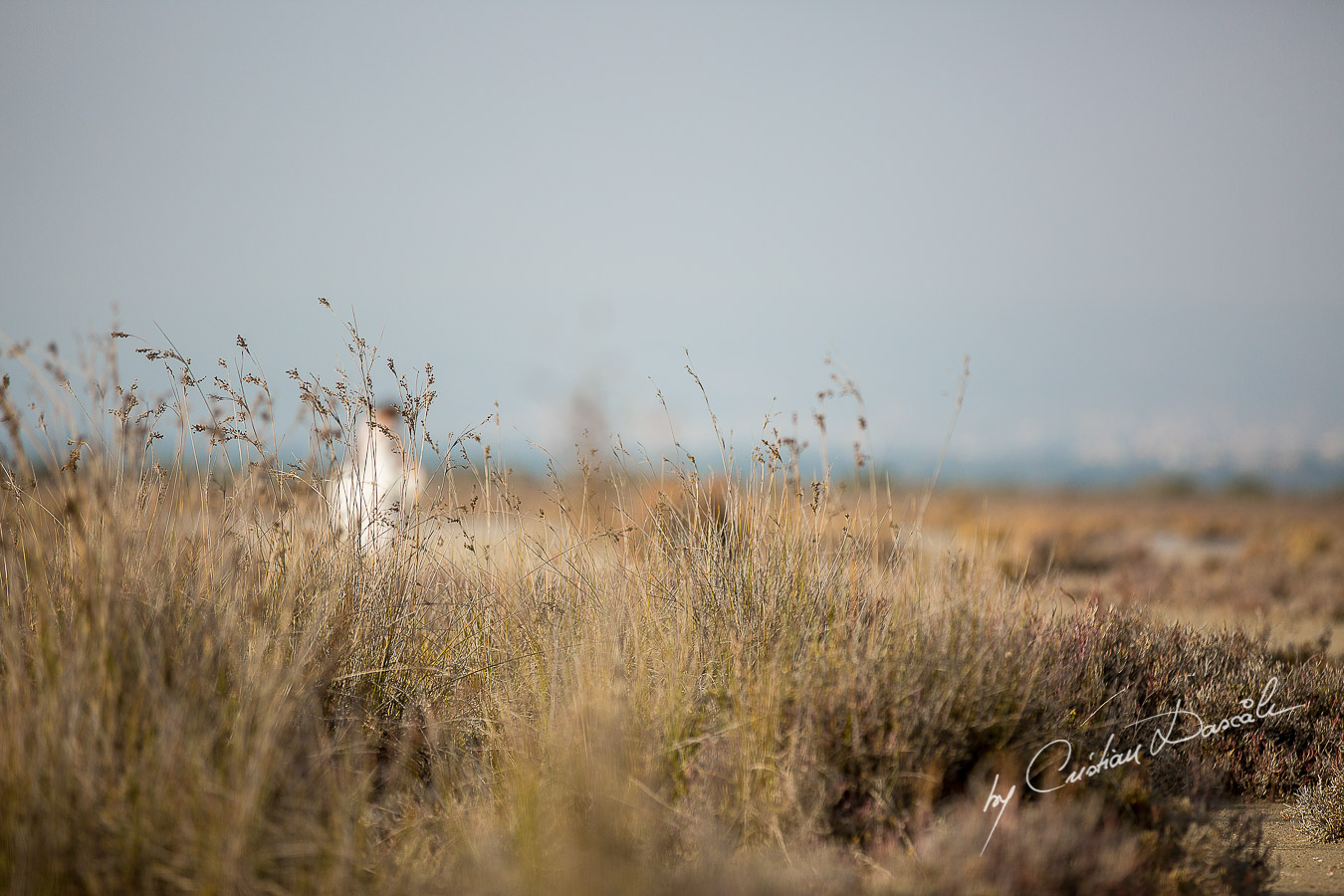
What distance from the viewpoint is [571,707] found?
8.93 feet

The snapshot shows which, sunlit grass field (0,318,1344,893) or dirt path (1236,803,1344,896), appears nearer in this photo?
sunlit grass field (0,318,1344,893)

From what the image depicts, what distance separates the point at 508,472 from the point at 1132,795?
9.32ft

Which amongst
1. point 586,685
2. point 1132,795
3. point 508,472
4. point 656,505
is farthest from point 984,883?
point 508,472

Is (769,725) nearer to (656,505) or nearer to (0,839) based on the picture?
(656,505)

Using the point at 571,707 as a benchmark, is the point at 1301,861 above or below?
below

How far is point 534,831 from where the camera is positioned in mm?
2238

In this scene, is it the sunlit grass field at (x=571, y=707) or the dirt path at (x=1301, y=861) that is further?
the dirt path at (x=1301, y=861)

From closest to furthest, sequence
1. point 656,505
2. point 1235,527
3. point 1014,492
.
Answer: point 656,505, point 1235,527, point 1014,492

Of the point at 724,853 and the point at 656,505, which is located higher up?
the point at 656,505

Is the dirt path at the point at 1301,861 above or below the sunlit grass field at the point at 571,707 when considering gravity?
below

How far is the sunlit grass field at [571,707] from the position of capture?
209 centimetres

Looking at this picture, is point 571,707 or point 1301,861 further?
point 1301,861

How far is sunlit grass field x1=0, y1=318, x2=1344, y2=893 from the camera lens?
6.85 feet

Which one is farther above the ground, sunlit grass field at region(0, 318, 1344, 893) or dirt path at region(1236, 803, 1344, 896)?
sunlit grass field at region(0, 318, 1344, 893)
